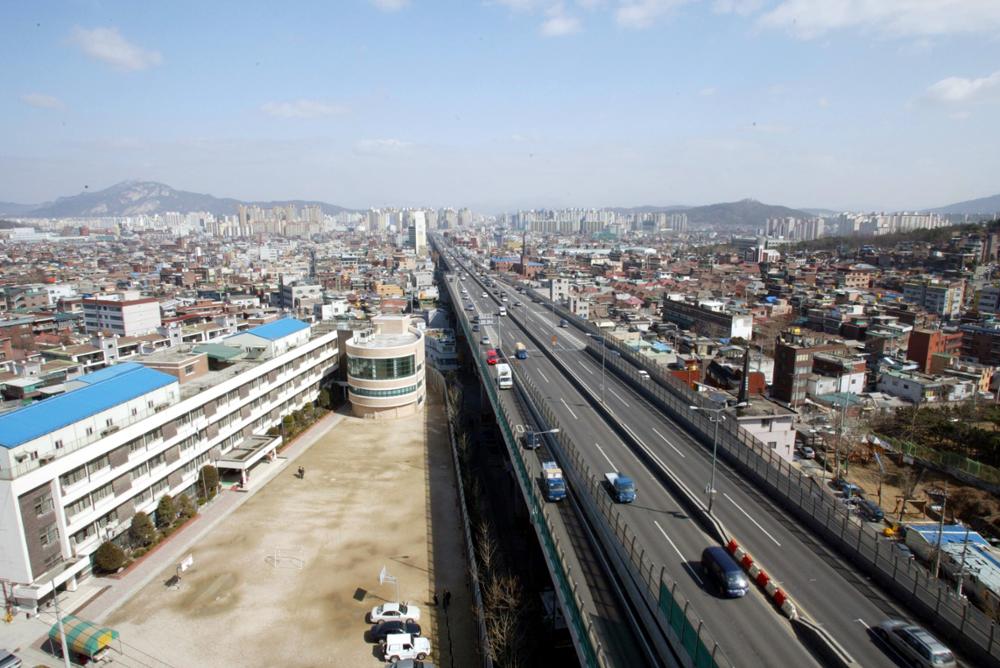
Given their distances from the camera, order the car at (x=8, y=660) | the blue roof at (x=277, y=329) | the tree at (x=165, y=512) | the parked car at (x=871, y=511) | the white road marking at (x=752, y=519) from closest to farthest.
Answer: the white road marking at (x=752, y=519), the car at (x=8, y=660), the tree at (x=165, y=512), the parked car at (x=871, y=511), the blue roof at (x=277, y=329)

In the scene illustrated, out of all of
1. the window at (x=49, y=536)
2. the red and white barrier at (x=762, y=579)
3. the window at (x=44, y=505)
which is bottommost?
the window at (x=49, y=536)

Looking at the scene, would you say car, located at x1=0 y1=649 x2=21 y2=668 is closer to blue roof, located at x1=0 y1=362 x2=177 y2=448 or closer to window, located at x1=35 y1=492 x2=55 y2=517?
window, located at x1=35 y1=492 x2=55 y2=517

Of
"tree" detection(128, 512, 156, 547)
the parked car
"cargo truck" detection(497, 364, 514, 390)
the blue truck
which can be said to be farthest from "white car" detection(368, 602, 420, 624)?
the parked car

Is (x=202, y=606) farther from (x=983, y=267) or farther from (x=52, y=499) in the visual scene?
(x=983, y=267)

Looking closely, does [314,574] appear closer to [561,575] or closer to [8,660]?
[8,660]

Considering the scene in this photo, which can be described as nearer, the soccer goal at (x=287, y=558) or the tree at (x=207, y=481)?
the soccer goal at (x=287, y=558)

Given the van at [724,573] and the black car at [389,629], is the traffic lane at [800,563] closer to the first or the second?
the van at [724,573]

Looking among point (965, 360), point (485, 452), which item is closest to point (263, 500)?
point (485, 452)

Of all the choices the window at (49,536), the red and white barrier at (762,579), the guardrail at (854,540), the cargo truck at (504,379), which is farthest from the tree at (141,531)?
the guardrail at (854,540)
